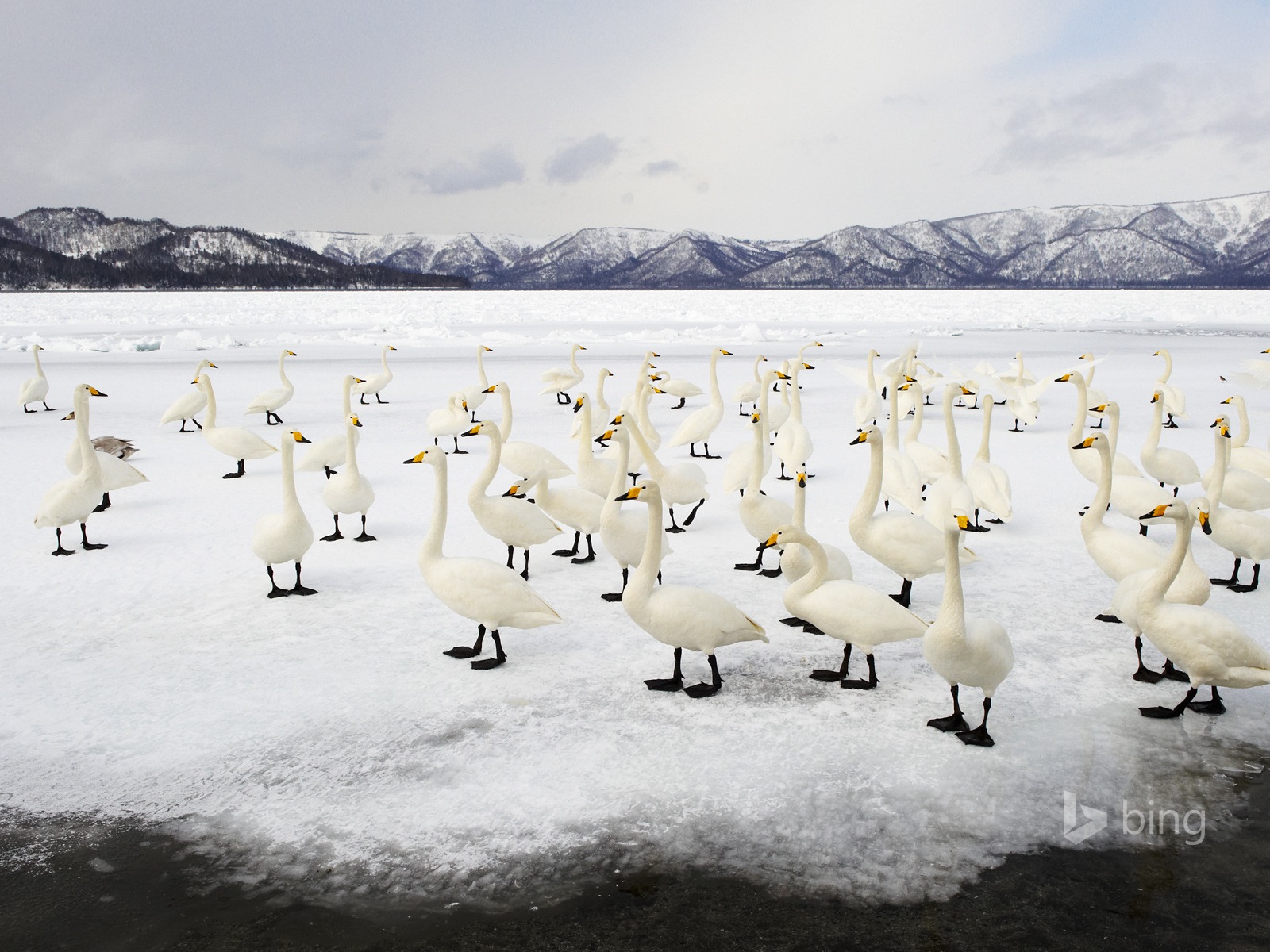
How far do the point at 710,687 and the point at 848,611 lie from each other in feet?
2.80

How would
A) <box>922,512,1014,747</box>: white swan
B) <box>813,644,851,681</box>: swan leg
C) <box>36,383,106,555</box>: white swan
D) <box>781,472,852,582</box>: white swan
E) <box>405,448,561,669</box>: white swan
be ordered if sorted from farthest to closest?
1. <box>36,383,106,555</box>: white swan
2. <box>781,472,852,582</box>: white swan
3. <box>405,448,561,669</box>: white swan
4. <box>813,644,851,681</box>: swan leg
5. <box>922,512,1014,747</box>: white swan

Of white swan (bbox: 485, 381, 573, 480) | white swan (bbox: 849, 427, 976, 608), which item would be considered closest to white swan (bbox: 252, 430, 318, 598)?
white swan (bbox: 485, 381, 573, 480)

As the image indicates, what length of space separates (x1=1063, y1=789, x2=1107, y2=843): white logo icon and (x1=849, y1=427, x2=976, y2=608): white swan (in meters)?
2.11

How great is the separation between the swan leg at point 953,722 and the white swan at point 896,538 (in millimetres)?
1491

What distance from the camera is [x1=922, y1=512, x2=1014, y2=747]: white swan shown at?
13.2ft

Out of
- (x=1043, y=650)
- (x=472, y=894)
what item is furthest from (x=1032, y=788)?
(x=472, y=894)

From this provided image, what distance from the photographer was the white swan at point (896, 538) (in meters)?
5.67

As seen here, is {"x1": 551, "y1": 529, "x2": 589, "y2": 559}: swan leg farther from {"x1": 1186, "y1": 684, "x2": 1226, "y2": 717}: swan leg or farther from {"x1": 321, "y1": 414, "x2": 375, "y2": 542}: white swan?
{"x1": 1186, "y1": 684, "x2": 1226, "y2": 717}: swan leg

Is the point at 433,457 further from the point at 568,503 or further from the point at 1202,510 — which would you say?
the point at 1202,510

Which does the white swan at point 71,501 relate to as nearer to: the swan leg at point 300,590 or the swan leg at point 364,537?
the swan leg at point 364,537

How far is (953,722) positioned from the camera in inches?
169

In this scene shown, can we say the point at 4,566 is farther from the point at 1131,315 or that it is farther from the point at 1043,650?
the point at 1131,315

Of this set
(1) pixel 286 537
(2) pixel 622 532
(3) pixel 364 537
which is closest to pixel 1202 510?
(2) pixel 622 532

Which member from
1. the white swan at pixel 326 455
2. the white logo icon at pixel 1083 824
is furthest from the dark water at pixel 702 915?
the white swan at pixel 326 455
